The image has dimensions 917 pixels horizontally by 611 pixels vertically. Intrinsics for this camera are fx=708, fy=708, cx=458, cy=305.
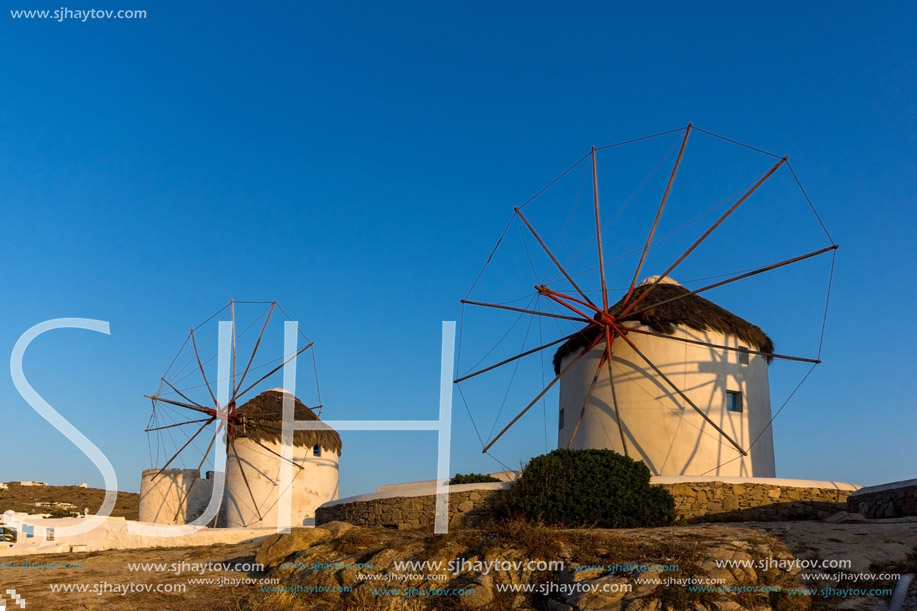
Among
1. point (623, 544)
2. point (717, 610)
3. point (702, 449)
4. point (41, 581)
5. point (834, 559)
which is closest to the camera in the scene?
point (717, 610)

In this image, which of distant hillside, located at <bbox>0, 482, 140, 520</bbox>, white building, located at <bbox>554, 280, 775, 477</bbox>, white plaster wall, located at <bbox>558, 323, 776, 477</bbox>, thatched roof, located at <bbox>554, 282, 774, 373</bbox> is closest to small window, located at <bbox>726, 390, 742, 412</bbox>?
white building, located at <bbox>554, 280, 775, 477</bbox>

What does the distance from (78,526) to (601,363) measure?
55.6 ft

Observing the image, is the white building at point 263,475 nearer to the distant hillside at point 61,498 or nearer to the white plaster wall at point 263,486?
the white plaster wall at point 263,486

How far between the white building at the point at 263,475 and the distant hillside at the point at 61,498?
695 cm

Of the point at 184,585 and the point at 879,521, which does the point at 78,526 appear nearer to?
the point at 184,585

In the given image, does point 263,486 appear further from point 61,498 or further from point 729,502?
point 61,498

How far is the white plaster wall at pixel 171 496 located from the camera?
105ft

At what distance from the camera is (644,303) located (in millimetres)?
20297

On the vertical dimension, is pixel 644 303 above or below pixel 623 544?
above

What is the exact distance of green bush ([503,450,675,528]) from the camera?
46.3 feet

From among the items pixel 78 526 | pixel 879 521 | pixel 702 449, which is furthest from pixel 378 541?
pixel 78 526

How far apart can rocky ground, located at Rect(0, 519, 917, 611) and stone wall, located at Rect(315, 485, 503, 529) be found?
9.15ft

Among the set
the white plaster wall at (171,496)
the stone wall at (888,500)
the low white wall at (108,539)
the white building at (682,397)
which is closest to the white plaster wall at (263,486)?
the white plaster wall at (171,496)

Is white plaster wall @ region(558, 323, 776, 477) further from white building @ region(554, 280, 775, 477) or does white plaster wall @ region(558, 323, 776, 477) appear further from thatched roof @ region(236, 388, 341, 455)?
thatched roof @ region(236, 388, 341, 455)
